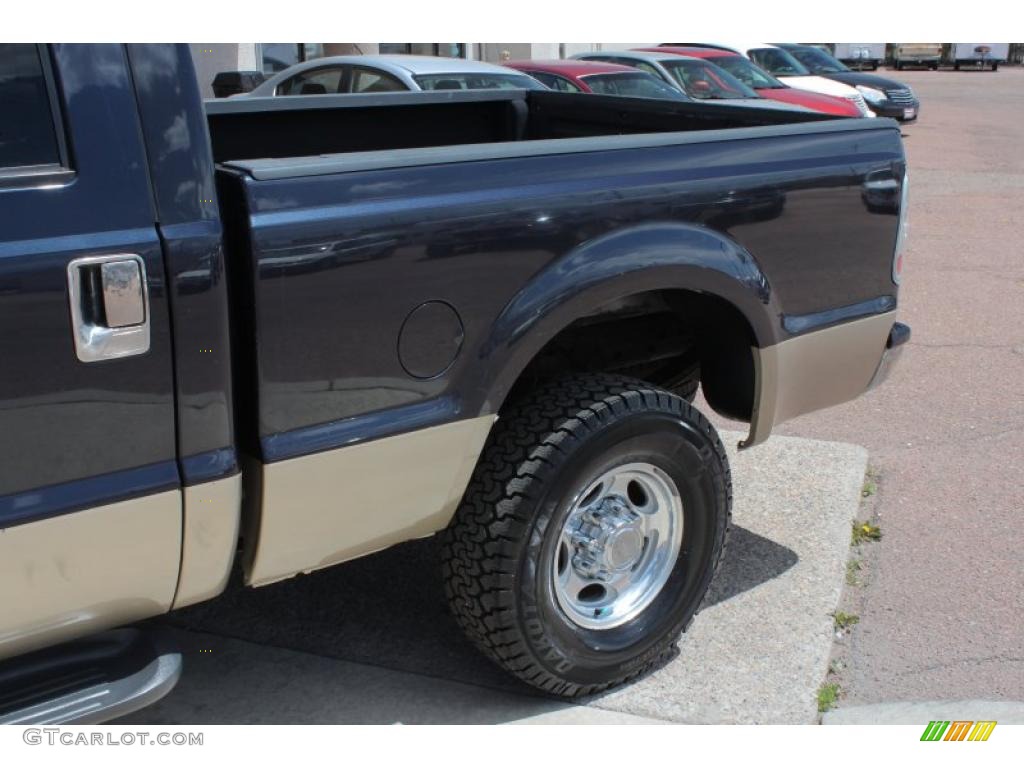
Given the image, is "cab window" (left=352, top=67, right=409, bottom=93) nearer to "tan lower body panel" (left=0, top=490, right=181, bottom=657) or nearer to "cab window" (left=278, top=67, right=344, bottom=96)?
"cab window" (left=278, top=67, right=344, bottom=96)

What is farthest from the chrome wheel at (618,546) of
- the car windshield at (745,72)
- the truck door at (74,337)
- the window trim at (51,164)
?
the car windshield at (745,72)

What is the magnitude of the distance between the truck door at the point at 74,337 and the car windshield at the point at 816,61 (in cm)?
1899

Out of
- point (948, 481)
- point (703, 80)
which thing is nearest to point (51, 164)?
point (948, 481)

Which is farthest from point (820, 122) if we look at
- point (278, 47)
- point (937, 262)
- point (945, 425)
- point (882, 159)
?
point (278, 47)

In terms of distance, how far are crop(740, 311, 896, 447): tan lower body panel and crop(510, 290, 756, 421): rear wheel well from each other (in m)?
0.06

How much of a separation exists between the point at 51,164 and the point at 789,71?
1789 cm

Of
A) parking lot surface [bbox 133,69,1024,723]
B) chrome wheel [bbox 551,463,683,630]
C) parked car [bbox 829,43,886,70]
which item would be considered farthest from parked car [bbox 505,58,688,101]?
parked car [bbox 829,43,886,70]

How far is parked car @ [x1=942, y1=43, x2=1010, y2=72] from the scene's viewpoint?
136 ft

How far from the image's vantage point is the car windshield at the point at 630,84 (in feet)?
37.9

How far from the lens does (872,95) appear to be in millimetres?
18609

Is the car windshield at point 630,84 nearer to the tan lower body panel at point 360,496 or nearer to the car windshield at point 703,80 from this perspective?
the car windshield at point 703,80

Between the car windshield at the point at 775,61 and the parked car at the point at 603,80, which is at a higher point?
the parked car at the point at 603,80

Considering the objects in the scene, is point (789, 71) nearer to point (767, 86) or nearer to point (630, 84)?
point (767, 86)

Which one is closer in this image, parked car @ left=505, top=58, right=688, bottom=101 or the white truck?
parked car @ left=505, top=58, right=688, bottom=101
